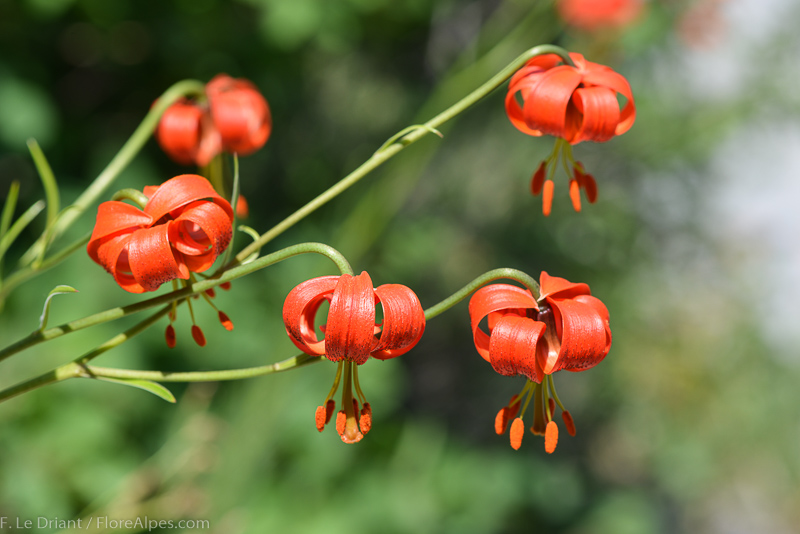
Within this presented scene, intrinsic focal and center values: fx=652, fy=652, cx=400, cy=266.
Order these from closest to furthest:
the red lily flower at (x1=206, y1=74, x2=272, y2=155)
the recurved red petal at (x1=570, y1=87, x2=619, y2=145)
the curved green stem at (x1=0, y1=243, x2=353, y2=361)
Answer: the curved green stem at (x1=0, y1=243, x2=353, y2=361), the recurved red petal at (x1=570, y1=87, x2=619, y2=145), the red lily flower at (x1=206, y1=74, x2=272, y2=155)

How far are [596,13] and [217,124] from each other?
1460 mm

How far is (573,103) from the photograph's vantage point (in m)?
0.54

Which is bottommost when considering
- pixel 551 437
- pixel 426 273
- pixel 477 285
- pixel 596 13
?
pixel 426 273

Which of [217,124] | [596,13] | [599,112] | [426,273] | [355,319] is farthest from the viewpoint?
[426,273]

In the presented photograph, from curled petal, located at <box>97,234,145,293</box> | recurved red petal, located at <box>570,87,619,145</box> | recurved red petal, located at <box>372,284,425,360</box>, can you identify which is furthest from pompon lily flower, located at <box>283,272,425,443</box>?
recurved red petal, located at <box>570,87,619,145</box>

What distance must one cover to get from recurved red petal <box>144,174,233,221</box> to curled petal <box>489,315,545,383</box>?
0.21m

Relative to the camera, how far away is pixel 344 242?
155cm

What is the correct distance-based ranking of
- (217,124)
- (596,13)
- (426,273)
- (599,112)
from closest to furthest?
(599,112)
(217,124)
(596,13)
(426,273)

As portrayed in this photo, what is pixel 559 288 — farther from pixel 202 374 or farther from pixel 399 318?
pixel 202 374

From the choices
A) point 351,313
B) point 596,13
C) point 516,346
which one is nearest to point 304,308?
point 351,313

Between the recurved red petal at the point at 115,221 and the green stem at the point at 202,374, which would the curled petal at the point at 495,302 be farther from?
the recurved red petal at the point at 115,221

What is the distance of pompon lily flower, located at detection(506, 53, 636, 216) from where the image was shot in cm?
51

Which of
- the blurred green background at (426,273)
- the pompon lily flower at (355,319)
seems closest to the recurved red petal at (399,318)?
the pompon lily flower at (355,319)

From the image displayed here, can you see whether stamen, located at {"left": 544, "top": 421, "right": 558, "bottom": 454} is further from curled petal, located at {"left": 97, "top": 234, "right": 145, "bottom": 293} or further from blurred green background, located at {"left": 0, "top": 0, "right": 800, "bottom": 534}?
blurred green background, located at {"left": 0, "top": 0, "right": 800, "bottom": 534}
